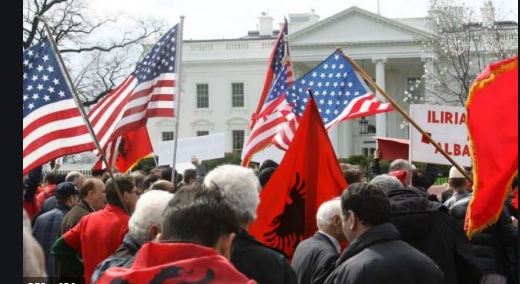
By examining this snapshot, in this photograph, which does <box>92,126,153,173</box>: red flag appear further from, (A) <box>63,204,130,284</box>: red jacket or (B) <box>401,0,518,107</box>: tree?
(B) <box>401,0,518,107</box>: tree

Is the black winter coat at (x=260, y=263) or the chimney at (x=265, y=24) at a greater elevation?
the chimney at (x=265, y=24)

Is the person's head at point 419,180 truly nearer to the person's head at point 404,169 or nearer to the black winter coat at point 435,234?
the person's head at point 404,169

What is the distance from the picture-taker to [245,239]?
428 cm

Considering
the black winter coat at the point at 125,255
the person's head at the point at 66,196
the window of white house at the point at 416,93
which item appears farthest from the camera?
the window of white house at the point at 416,93

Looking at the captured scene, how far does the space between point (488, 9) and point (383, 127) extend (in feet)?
63.1

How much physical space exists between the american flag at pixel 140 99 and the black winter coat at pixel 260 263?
540 cm

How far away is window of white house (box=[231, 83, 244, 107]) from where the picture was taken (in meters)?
64.3

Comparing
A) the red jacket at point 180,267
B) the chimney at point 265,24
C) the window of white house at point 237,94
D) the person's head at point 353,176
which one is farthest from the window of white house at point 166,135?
the red jacket at point 180,267

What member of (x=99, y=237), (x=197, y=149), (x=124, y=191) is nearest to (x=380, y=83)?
(x=197, y=149)

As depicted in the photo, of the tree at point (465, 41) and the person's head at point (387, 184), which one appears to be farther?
the tree at point (465, 41)

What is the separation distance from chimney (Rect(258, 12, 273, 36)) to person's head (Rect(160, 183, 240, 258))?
68095 millimetres

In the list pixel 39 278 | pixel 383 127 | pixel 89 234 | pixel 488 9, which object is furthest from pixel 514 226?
pixel 383 127

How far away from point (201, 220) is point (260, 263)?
4.09 ft

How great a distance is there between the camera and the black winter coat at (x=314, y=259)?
16.2 ft
